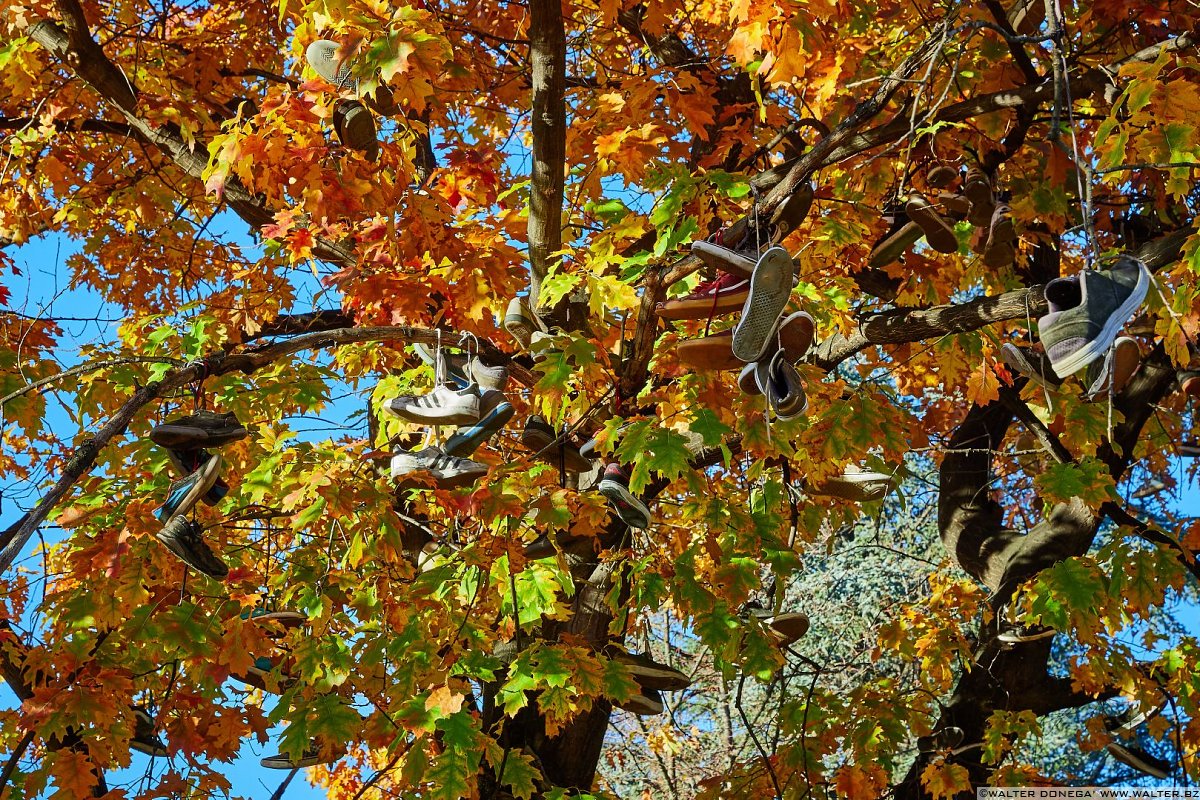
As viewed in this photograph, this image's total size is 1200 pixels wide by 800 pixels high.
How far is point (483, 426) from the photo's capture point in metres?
4.07

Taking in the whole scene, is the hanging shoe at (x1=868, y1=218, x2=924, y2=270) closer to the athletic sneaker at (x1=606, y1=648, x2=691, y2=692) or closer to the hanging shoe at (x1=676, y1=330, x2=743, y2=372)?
the hanging shoe at (x1=676, y1=330, x2=743, y2=372)

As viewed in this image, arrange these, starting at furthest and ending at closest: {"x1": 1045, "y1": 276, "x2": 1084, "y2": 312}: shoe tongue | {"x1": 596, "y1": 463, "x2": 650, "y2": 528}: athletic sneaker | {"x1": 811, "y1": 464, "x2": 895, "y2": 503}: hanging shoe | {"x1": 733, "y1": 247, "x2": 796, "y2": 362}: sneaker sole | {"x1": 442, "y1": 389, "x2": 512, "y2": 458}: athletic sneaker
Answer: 1. {"x1": 811, "y1": 464, "x2": 895, "y2": 503}: hanging shoe
2. {"x1": 596, "y1": 463, "x2": 650, "y2": 528}: athletic sneaker
3. {"x1": 442, "y1": 389, "x2": 512, "y2": 458}: athletic sneaker
4. {"x1": 733, "y1": 247, "x2": 796, "y2": 362}: sneaker sole
5. {"x1": 1045, "y1": 276, "x2": 1084, "y2": 312}: shoe tongue

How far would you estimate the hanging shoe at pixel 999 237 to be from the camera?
4.75 meters

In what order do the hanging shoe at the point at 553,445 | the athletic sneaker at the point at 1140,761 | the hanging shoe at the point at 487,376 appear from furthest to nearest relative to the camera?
1. the athletic sneaker at the point at 1140,761
2. the hanging shoe at the point at 553,445
3. the hanging shoe at the point at 487,376

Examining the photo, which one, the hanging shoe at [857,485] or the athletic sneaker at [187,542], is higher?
the hanging shoe at [857,485]

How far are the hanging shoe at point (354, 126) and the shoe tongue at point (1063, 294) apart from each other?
8.04ft

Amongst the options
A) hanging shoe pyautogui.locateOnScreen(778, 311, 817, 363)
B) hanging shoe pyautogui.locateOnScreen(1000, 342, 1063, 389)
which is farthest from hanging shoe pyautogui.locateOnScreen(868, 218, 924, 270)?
hanging shoe pyautogui.locateOnScreen(778, 311, 817, 363)

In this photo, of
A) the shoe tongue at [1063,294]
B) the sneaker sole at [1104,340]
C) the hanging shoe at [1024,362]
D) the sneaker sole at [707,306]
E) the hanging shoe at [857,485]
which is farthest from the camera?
the hanging shoe at [857,485]

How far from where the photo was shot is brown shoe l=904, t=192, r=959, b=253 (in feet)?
15.0

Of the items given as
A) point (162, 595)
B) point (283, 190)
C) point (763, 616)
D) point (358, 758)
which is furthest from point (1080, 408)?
point (358, 758)

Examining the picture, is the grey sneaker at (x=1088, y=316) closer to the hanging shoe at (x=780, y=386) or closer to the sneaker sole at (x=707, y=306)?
the hanging shoe at (x=780, y=386)

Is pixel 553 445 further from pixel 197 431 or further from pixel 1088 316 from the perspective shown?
pixel 1088 316

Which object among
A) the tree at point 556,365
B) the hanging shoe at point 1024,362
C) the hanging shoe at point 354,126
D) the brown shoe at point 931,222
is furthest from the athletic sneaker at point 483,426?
the brown shoe at point 931,222

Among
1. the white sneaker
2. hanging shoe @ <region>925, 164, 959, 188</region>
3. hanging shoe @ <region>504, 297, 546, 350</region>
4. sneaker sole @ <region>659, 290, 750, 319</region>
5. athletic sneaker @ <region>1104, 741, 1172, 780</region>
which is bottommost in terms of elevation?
the white sneaker
